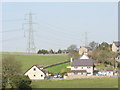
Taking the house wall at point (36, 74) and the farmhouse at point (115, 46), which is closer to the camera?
the house wall at point (36, 74)

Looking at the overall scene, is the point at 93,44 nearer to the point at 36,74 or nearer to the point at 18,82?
the point at 36,74

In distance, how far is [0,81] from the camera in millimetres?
24703

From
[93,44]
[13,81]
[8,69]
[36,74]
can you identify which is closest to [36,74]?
[36,74]

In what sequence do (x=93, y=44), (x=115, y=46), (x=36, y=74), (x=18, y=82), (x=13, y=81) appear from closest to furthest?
Result: 1. (x=18, y=82)
2. (x=13, y=81)
3. (x=36, y=74)
4. (x=115, y=46)
5. (x=93, y=44)

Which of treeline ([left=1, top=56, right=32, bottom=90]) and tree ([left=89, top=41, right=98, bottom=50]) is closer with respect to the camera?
treeline ([left=1, top=56, right=32, bottom=90])

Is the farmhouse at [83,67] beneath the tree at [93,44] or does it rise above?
beneath

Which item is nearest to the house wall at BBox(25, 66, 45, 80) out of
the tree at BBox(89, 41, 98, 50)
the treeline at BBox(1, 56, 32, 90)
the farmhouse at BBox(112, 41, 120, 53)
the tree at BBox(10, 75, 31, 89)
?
the treeline at BBox(1, 56, 32, 90)

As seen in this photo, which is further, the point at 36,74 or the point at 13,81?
the point at 36,74

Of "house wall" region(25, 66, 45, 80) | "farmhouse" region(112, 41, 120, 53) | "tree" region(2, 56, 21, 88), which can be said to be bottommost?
"house wall" region(25, 66, 45, 80)

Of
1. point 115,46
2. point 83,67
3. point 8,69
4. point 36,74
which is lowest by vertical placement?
point 36,74

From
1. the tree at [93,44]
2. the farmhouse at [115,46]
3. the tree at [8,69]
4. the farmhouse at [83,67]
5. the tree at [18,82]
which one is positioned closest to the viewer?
the tree at [18,82]

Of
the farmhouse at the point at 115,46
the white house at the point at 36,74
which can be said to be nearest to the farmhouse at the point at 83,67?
the white house at the point at 36,74

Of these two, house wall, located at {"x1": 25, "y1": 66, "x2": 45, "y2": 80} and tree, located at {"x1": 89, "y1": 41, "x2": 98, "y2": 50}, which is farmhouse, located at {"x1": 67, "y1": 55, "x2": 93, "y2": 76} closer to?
house wall, located at {"x1": 25, "y1": 66, "x2": 45, "y2": 80}

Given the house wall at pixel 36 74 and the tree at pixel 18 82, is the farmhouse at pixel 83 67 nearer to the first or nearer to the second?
the house wall at pixel 36 74
